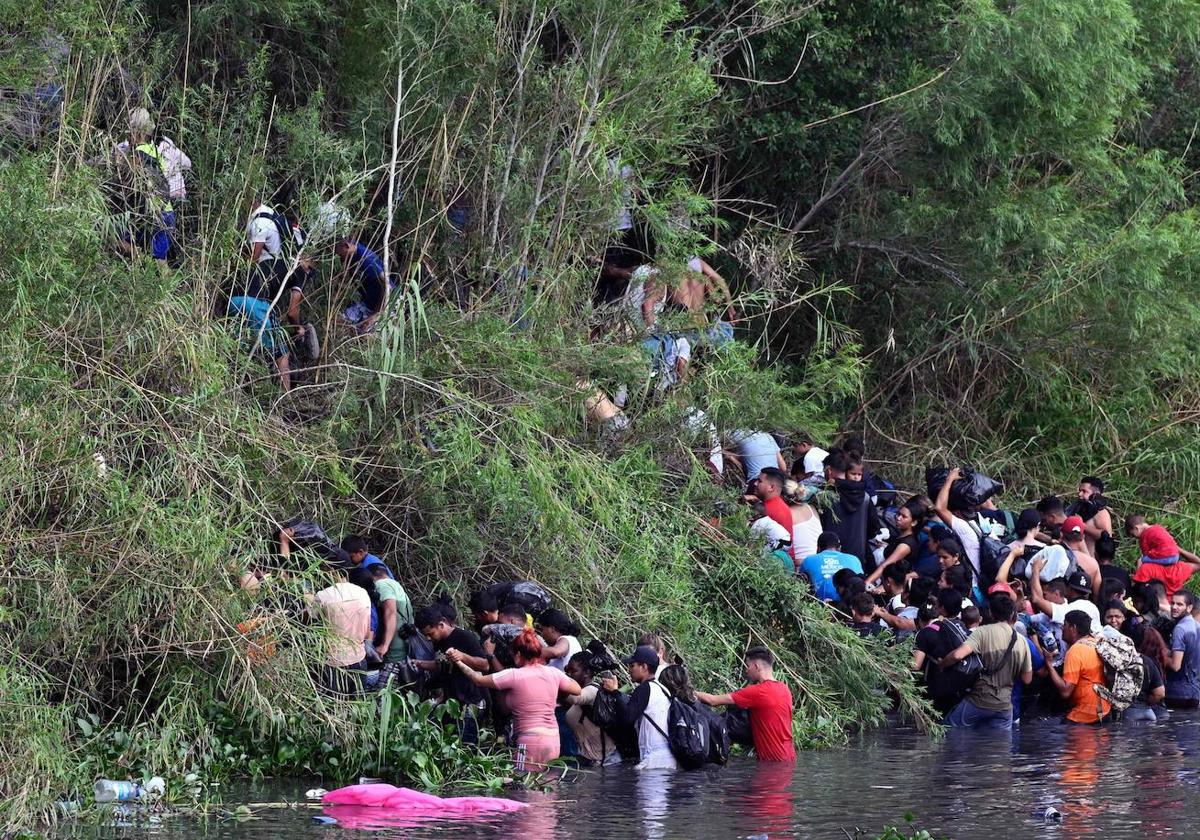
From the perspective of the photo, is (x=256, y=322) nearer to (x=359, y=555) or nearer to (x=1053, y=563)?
(x=359, y=555)

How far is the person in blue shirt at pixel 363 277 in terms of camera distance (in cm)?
1523

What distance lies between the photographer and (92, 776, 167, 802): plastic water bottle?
11.0m

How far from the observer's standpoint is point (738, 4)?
18.7 m

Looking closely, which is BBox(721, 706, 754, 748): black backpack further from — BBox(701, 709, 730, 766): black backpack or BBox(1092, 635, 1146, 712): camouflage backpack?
BBox(1092, 635, 1146, 712): camouflage backpack

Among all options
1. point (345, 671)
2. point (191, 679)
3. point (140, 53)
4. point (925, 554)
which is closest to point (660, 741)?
point (345, 671)

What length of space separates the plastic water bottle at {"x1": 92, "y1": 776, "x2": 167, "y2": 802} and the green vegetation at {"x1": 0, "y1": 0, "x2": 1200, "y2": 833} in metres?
0.16

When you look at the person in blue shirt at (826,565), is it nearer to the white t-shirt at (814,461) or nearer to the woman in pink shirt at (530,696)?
the white t-shirt at (814,461)

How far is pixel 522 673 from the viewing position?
12.5 meters

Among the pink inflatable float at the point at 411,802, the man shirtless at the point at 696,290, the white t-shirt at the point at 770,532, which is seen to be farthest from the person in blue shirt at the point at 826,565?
the pink inflatable float at the point at 411,802

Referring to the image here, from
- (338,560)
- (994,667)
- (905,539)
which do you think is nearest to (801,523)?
(905,539)

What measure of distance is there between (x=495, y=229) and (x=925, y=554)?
15.5ft

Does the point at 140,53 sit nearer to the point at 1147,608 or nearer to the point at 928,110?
the point at 928,110

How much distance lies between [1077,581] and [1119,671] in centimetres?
109

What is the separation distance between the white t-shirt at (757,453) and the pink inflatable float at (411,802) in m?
5.92
